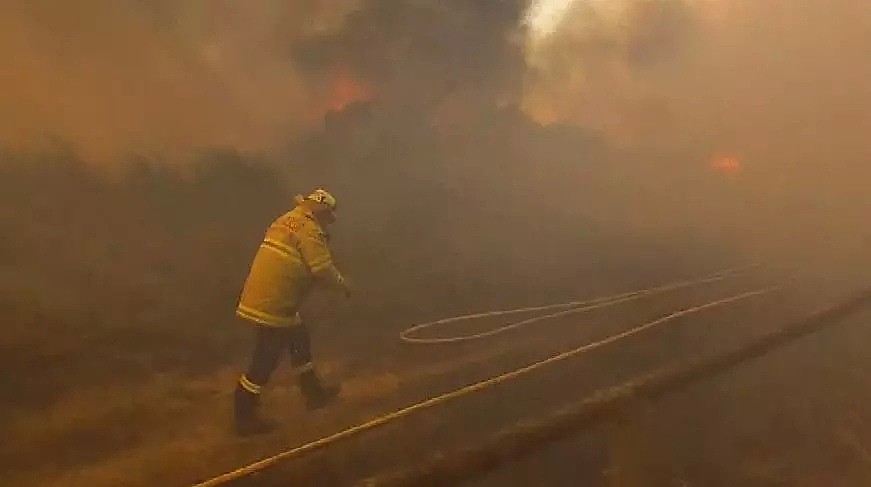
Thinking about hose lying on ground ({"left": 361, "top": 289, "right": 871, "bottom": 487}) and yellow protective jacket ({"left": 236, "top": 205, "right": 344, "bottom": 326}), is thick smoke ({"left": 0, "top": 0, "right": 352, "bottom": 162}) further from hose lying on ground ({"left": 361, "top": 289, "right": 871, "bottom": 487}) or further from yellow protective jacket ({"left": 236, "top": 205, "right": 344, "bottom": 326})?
hose lying on ground ({"left": 361, "top": 289, "right": 871, "bottom": 487})

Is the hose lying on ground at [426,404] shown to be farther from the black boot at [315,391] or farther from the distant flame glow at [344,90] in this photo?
the distant flame glow at [344,90]

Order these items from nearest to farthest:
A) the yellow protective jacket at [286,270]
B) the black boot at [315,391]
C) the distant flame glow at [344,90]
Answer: the black boot at [315,391] → the yellow protective jacket at [286,270] → the distant flame glow at [344,90]

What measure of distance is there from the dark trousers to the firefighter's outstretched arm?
267 millimetres

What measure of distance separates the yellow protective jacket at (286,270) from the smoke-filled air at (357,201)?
0.03 m

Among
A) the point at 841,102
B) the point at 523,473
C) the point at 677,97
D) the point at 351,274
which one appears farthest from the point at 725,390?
the point at 841,102

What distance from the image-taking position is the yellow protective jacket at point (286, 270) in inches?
146

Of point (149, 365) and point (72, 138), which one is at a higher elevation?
point (72, 138)

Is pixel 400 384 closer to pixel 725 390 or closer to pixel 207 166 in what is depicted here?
pixel 207 166

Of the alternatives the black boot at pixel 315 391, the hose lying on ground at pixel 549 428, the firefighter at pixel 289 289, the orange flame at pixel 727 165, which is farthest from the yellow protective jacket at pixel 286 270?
the orange flame at pixel 727 165

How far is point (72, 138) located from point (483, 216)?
83.3 inches

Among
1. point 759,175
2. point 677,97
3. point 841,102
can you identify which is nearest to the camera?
point 677,97

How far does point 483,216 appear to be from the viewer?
455 cm

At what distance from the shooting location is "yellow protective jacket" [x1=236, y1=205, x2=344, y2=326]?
12.1 feet

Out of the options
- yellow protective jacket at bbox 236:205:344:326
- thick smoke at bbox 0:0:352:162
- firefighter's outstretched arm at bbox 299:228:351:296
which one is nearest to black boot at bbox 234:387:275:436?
yellow protective jacket at bbox 236:205:344:326
